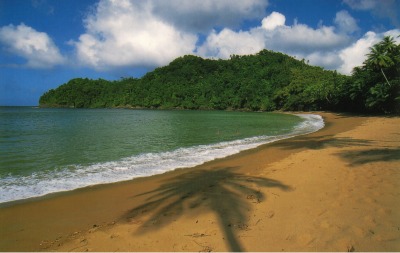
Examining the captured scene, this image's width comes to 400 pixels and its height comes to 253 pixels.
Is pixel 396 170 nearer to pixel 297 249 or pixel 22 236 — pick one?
pixel 297 249

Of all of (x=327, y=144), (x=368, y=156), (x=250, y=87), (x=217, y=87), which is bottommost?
(x=327, y=144)

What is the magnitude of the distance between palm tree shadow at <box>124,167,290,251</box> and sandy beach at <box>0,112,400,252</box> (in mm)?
24

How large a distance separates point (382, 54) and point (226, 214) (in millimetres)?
44848

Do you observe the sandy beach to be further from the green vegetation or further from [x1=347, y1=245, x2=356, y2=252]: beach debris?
the green vegetation

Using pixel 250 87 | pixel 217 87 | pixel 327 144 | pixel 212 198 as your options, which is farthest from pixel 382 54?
pixel 217 87

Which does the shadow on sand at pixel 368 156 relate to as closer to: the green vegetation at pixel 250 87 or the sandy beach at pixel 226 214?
the sandy beach at pixel 226 214

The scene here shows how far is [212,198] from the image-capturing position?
6.88m

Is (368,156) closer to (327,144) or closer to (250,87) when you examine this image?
(327,144)

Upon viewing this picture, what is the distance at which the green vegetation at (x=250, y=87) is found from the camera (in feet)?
139

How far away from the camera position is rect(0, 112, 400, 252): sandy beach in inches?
181

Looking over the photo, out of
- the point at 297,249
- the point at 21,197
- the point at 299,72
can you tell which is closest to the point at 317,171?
the point at 297,249

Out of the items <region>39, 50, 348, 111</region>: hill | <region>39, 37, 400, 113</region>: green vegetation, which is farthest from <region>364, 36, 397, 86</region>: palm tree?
<region>39, 50, 348, 111</region>: hill

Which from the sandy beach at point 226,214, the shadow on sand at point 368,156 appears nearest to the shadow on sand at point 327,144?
the shadow on sand at point 368,156

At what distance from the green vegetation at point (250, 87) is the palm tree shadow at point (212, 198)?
1447 inches
